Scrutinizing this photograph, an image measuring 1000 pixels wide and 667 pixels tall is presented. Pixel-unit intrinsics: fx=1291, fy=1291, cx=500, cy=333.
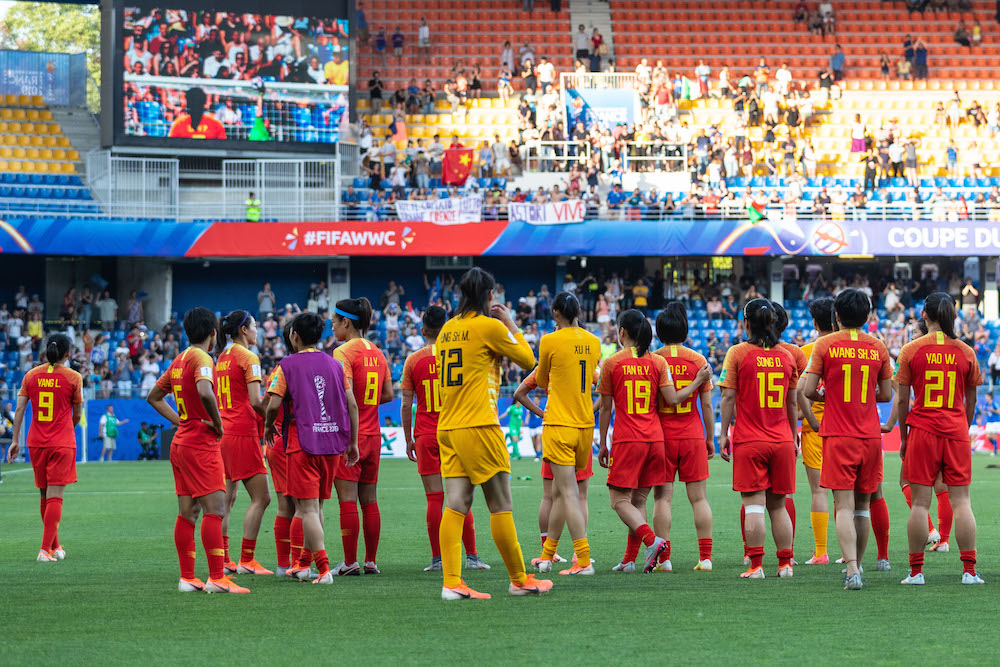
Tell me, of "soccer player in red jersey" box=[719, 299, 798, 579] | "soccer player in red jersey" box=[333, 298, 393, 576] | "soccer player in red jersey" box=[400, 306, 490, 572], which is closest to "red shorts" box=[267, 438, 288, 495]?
"soccer player in red jersey" box=[333, 298, 393, 576]

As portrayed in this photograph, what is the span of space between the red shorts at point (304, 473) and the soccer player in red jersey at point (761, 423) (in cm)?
299

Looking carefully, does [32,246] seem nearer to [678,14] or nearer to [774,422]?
[678,14]

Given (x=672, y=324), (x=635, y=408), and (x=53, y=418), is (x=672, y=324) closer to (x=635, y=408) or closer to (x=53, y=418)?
(x=635, y=408)

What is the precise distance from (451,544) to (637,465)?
2398 mm

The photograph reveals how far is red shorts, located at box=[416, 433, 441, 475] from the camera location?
34.7ft

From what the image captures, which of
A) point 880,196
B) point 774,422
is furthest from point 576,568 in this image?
point 880,196

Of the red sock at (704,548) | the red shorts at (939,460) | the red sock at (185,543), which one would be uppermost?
the red shorts at (939,460)

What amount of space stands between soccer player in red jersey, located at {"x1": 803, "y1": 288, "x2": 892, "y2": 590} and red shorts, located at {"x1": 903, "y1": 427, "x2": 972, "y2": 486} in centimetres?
29

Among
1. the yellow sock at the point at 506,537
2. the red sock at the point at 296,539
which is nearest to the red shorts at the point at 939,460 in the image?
the yellow sock at the point at 506,537

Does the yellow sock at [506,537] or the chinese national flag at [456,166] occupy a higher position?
the chinese national flag at [456,166]

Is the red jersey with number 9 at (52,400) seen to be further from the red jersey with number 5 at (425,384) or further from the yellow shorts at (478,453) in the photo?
the yellow shorts at (478,453)

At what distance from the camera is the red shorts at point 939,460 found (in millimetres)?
9062

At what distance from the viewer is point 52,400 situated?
39.4ft

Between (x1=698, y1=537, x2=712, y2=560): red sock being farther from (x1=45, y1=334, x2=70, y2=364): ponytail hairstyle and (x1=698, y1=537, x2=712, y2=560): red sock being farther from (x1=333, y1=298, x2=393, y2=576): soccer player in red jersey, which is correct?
(x1=45, y1=334, x2=70, y2=364): ponytail hairstyle
